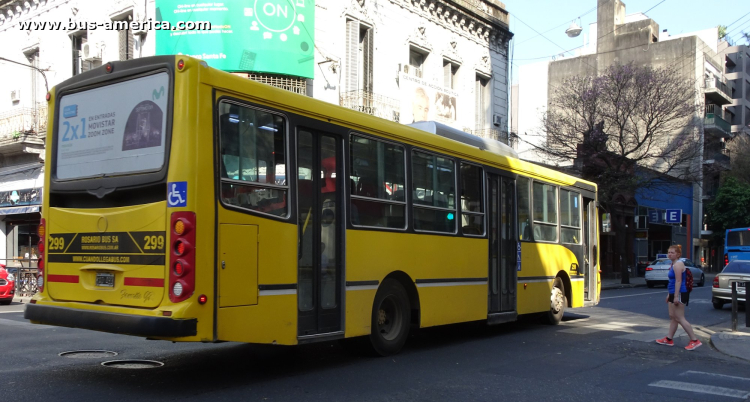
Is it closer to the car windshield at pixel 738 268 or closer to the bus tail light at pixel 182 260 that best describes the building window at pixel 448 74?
the car windshield at pixel 738 268

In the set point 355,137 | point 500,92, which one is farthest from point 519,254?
point 500,92

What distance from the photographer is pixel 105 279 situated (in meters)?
6.86

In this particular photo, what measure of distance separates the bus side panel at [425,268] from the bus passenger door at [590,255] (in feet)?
15.1

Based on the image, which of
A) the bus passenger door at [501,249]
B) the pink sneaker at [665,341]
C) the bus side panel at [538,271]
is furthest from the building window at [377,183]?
the pink sneaker at [665,341]

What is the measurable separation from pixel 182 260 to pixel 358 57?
16791 mm

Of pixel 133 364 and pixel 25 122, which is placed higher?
pixel 25 122

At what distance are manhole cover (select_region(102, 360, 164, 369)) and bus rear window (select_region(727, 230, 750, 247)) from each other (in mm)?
29470

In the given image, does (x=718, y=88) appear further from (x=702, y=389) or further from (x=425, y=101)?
(x=702, y=389)

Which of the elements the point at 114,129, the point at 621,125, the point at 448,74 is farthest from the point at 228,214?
the point at 621,125

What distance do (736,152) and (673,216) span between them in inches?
540

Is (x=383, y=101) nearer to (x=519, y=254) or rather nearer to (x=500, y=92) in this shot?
(x=500, y=92)

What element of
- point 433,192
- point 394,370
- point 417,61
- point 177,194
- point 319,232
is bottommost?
point 394,370

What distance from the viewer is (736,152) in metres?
53.2

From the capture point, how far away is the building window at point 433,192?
9609 millimetres
